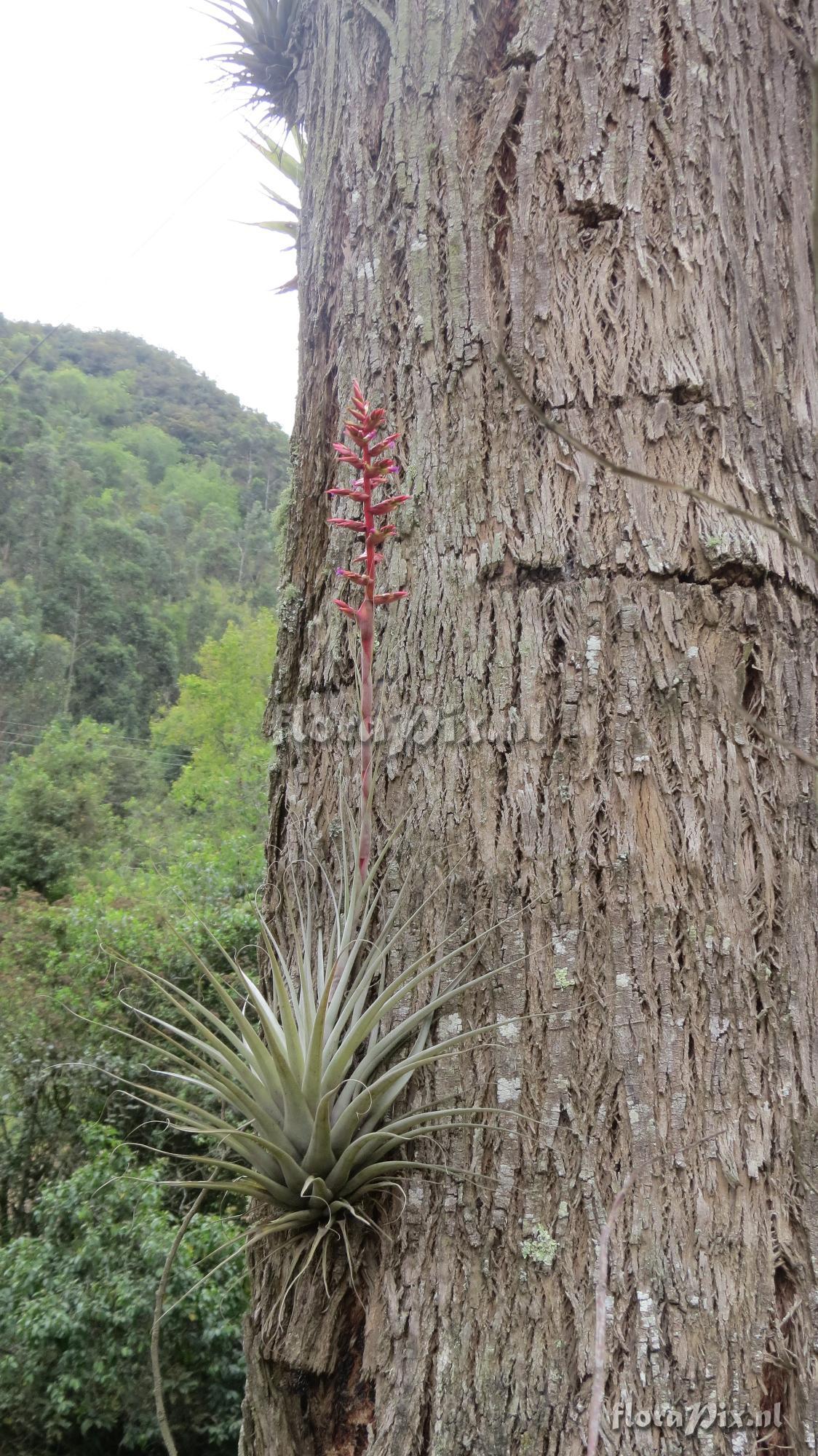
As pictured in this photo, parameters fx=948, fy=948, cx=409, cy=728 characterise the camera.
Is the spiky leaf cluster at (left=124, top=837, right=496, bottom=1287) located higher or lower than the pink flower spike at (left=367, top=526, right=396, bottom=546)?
lower

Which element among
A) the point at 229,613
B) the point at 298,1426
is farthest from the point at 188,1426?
the point at 229,613

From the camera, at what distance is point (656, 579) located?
1.54m

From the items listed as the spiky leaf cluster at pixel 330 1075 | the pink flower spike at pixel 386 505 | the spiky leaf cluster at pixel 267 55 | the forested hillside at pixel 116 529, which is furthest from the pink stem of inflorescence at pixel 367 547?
the forested hillside at pixel 116 529

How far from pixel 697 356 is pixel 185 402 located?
73023 mm

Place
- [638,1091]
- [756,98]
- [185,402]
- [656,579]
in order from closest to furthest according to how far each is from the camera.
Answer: [638,1091]
[656,579]
[756,98]
[185,402]

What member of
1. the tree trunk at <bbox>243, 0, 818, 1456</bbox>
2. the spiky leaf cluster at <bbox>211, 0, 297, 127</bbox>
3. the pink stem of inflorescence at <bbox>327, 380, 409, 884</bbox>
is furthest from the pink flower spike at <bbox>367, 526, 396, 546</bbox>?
the spiky leaf cluster at <bbox>211, 0, 297, 127</bbox>

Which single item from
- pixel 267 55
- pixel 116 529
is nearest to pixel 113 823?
pixel 267 55

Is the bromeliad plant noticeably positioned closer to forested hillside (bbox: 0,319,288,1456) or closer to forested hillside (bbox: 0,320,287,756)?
forested hillside (bbox: 0,319,288,1456)

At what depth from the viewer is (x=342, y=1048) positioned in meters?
1.34

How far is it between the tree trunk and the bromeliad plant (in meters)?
0.08

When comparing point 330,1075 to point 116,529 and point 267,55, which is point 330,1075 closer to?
point 267,55

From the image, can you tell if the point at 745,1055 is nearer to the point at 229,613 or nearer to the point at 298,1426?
the point at 298,1426

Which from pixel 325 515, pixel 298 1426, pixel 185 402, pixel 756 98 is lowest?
pixel 298 1426

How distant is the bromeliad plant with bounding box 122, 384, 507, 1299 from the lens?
1.34 meters
